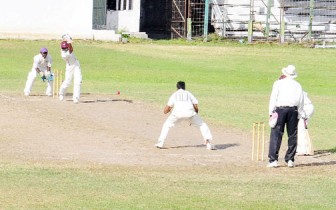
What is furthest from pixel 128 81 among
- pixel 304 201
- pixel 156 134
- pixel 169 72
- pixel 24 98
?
pixel 304 201

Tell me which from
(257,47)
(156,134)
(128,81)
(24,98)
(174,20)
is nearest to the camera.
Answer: (156,134)

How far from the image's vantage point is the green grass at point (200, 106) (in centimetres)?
1656

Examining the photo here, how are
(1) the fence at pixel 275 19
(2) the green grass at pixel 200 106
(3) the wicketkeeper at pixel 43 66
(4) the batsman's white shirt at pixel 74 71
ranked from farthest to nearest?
(1) the fence at pixel 275 19 → (3) the wicketkeeper at pixel 43 66 → (4) the batsman's white shirt at pixel 74 71 → (2) the green grass at pixel 200 106

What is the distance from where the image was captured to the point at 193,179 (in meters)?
18.5

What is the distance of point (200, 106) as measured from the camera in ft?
103

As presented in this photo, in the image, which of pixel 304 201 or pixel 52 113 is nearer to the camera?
pixel 304 201

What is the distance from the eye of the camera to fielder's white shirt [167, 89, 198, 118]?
21656mm

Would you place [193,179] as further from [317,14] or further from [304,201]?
[317,14]

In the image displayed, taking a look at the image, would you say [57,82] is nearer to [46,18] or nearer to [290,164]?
[290,164]

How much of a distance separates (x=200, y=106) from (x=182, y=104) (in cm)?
974

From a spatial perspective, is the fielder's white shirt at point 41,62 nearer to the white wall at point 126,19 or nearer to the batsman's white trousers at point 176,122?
the batsman's white trousers at point 176,122

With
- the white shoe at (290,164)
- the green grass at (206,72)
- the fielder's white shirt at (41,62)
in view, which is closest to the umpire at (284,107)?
the white shoe at (290,164)

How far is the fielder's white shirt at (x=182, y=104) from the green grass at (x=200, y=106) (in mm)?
2220

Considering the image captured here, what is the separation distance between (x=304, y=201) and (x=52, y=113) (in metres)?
→ 12.5
